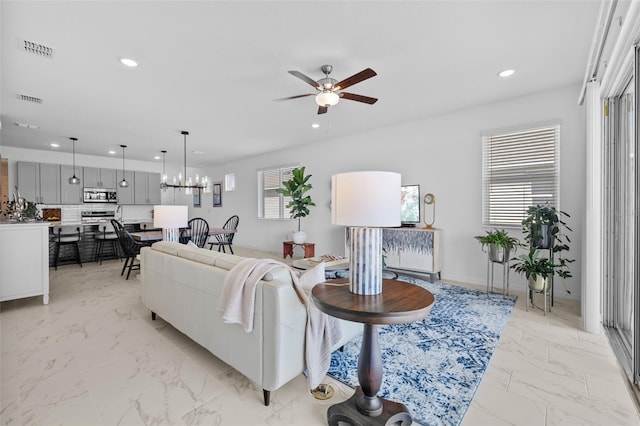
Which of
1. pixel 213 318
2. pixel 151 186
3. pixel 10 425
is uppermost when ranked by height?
pixel 151 186

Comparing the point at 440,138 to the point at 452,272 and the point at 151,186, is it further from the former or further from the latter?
the point at 151,186

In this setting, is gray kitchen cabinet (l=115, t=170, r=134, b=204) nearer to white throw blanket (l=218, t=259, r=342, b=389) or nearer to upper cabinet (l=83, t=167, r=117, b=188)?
upper cabinet (l=83, t=167, r=117, b=188)

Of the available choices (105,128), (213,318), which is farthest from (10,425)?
(105,128)

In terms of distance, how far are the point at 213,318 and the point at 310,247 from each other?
412 cm

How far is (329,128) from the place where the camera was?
5250 mm

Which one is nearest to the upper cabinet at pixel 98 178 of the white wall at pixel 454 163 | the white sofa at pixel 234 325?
the white wall at pixel 454 163

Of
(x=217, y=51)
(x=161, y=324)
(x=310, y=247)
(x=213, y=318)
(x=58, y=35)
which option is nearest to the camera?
(x=213, y=318)

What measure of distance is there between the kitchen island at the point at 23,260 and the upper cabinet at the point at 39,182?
15.4 feet

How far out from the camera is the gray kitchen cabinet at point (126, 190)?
26.5 feet

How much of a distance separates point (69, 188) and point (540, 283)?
9.77 m

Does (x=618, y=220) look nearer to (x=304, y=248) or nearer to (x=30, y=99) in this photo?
(x=304, y=248)

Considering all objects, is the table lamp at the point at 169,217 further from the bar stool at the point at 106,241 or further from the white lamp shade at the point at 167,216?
the bar stool at the point at 106,241

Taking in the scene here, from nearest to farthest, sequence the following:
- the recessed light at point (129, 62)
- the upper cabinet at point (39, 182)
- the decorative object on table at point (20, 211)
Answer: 1. the recessed light at point (129, 62)
2. the decorative object on table at point (20, 211)
3. the upper cabinet at point (39, 182)

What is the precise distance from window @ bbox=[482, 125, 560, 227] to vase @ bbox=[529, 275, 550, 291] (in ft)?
3.16
